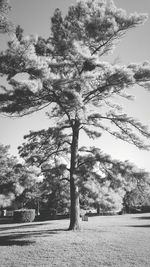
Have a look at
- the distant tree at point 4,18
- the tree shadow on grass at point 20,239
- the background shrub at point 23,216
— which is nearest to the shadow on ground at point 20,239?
the tree shadow on grass at point 20,239

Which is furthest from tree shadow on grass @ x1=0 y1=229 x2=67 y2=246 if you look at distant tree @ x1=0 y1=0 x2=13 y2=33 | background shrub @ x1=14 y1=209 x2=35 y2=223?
background shrub @ x1=14 y1=209 x2=35 y2=223

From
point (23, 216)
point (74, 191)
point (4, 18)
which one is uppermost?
point (4, 18)

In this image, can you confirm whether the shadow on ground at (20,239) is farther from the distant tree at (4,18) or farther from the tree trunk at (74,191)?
the distant tree at (4,18)

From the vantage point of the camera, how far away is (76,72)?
48.8 ft

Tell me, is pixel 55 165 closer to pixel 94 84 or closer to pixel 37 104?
pixel 37 104

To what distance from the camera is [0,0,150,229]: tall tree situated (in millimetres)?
10633

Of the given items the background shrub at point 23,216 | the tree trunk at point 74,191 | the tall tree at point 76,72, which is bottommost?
the background shrub at point 23,216

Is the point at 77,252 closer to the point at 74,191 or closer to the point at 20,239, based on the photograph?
the point at 20,239

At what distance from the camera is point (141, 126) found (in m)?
13.8

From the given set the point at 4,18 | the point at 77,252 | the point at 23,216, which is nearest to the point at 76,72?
the point at 4,18

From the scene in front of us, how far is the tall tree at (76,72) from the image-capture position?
10633 millimetres

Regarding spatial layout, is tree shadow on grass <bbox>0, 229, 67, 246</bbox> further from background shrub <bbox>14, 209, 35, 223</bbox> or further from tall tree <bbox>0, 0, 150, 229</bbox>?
background shrub <bbox>14, 209, 35, 223</bbox>

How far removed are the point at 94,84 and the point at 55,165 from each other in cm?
621

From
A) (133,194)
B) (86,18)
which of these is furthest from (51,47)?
(133,194)
